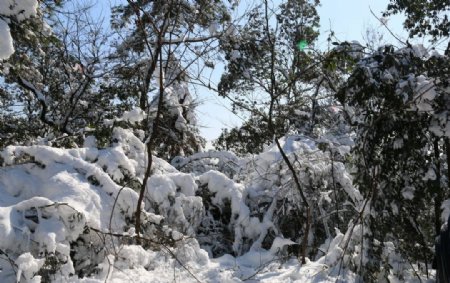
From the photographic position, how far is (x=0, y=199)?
3736 mm

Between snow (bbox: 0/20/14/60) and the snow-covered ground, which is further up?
snow (bbox: 0/20/14/60)

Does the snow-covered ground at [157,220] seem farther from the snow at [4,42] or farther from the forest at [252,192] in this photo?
the snow at [4,42]

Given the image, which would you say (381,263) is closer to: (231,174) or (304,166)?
(304,166)

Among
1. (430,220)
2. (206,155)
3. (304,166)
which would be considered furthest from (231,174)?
(430,220)

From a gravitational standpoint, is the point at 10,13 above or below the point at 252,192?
above

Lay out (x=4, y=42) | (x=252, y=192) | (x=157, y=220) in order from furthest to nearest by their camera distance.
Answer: (x=252, y=192) < (x=157, y=220) < (x=4, y=42)

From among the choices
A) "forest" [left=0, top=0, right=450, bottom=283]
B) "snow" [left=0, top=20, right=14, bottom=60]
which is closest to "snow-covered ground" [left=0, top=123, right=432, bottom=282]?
"forest" [left=0, top=0, right=450, bottom=283]

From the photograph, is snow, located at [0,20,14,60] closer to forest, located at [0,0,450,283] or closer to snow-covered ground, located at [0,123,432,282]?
forest, located at [0,0,450,283]

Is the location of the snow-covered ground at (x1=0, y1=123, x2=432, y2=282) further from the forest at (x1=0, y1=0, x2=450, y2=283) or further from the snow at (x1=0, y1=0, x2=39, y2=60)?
the snow at (x1=0, y1=0, x2=39, y2=60)

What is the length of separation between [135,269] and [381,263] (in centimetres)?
250

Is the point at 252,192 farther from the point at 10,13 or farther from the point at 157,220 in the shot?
the point at 10,13

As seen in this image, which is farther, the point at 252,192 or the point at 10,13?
the point at 252,192

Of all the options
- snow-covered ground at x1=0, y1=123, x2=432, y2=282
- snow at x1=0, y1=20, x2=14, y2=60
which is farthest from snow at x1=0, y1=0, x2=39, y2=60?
snow-covered ground at x1=0, y1=123, x2=432, y2=282

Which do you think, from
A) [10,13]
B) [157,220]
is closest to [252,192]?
[157,220]
